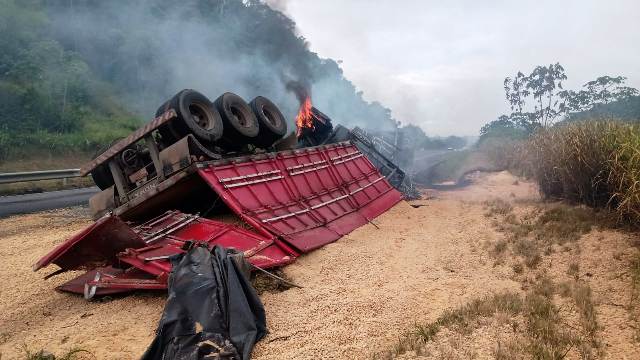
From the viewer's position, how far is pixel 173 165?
724cm

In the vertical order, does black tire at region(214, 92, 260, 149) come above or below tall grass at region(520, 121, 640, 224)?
above

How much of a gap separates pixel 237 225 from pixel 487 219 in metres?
5.22

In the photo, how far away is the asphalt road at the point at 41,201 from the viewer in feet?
37.3

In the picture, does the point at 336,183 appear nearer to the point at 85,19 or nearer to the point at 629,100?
the point at 85,19

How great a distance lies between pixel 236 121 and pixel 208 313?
18.2 feet

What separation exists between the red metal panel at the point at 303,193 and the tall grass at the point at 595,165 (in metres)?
3.82

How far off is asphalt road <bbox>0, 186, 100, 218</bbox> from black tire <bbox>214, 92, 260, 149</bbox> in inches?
238

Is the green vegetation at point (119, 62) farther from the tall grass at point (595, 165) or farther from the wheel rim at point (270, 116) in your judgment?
the tall grass at point (595, 165)

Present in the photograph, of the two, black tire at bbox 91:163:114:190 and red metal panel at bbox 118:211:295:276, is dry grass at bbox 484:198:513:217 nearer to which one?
red metal panel at bbox 118:211:295:276

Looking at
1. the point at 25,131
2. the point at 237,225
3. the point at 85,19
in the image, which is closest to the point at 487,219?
the point at 237,225

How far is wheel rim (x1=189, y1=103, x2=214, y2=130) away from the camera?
8539mm

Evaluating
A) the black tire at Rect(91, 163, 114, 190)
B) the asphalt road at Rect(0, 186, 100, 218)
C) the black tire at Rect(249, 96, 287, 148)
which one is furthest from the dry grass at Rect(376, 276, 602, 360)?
the asphalt road at Rect(0, 186, 100, 218)

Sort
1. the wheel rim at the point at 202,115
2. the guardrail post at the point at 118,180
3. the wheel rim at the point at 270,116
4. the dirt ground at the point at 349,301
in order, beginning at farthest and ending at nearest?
1. the wheel rim at the point at 270,116
2. the wheel rim at the point at 202,115
3. the guardrail post at the point at 118,180
4. the dirt ground at the point at 349,301

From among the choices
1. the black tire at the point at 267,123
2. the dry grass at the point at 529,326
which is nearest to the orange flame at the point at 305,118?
the black tire at the point at 267,123
